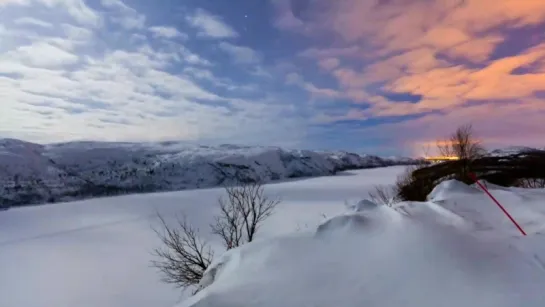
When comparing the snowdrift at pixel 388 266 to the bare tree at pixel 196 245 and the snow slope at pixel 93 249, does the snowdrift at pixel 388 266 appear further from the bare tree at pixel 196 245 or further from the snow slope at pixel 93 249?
the bare tree at pixel 196 245

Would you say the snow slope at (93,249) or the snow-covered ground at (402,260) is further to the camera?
the snow slope at (93,249)

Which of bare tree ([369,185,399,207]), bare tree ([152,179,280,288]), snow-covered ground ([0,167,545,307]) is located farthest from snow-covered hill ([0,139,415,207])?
snow-covered ground ([0,167,545,307])

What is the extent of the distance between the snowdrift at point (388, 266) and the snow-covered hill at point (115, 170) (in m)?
90.4

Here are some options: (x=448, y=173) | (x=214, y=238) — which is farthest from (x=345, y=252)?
(x=214, y=238)

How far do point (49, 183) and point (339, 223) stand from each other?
105593 mm

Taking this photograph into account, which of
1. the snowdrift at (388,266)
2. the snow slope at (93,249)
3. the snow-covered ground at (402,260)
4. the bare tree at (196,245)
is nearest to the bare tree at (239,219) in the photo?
the bare tree at (196,245)

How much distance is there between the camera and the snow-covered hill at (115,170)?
3563 inches

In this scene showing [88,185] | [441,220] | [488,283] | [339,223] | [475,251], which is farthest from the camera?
[88,185]

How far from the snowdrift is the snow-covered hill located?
297 ft

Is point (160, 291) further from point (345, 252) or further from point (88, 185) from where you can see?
point (88, 185)

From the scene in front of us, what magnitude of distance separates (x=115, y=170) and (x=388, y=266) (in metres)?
123

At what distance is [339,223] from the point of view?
5.80 meters

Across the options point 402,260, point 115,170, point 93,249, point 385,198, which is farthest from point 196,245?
point 115,170

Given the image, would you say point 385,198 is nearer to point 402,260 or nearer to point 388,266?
point 402,260
